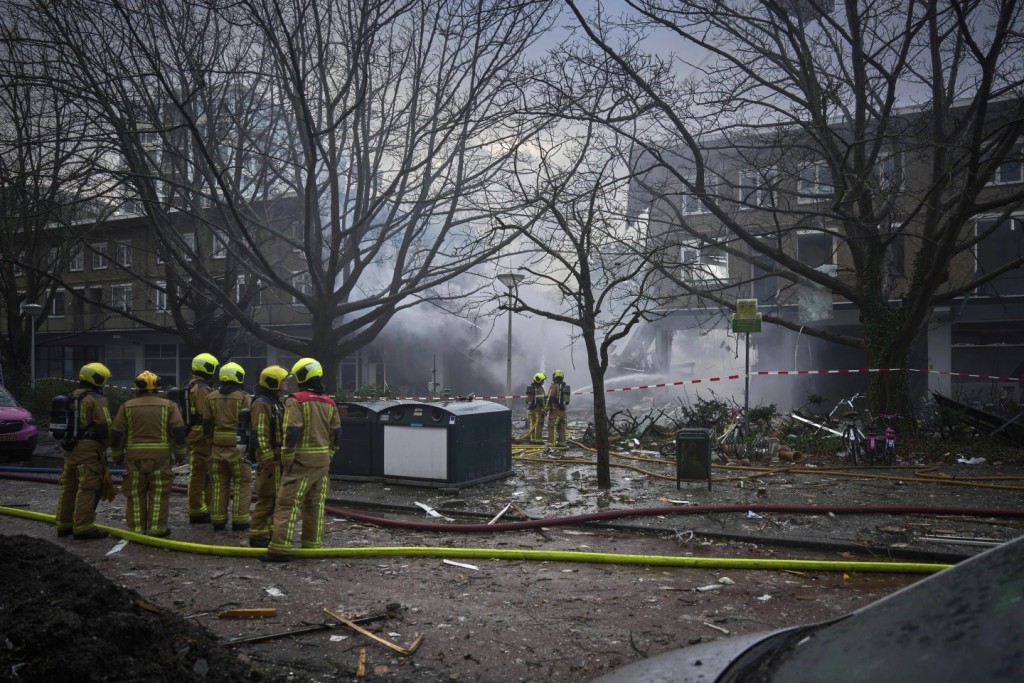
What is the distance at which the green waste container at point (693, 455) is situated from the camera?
9.95m

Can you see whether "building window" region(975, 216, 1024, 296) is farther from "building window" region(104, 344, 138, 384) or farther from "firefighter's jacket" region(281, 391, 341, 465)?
"building window" region(104, 344, 138, 384)

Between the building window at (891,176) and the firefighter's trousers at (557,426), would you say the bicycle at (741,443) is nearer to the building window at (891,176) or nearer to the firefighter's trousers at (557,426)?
the firefighter's trousers at (557,426)

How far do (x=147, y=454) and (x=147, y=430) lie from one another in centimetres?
23

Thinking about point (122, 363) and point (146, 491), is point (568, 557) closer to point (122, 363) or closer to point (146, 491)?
point (146, 491)

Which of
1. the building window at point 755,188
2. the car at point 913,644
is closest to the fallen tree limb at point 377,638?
the car at point 913,644

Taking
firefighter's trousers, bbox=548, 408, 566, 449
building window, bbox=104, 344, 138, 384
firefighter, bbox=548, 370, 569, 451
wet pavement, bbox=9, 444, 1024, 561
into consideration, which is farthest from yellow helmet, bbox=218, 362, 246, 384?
building window, bbox=104, 344, 138, 384

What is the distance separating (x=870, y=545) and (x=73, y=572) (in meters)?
6.05

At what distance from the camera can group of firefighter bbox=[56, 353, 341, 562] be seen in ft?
22.2

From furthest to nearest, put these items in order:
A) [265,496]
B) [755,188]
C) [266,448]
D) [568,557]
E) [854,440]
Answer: [854,440] < [755,188] < [265,496] < [266,448] < [568,557]

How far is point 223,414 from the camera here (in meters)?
8.09

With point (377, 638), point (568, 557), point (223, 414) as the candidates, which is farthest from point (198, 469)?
point (377, 638)

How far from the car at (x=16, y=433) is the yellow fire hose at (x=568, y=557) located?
8.77 m

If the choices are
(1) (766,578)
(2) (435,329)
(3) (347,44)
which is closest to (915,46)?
(3) (347,44)

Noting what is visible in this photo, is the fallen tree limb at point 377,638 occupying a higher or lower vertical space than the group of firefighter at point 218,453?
lower
